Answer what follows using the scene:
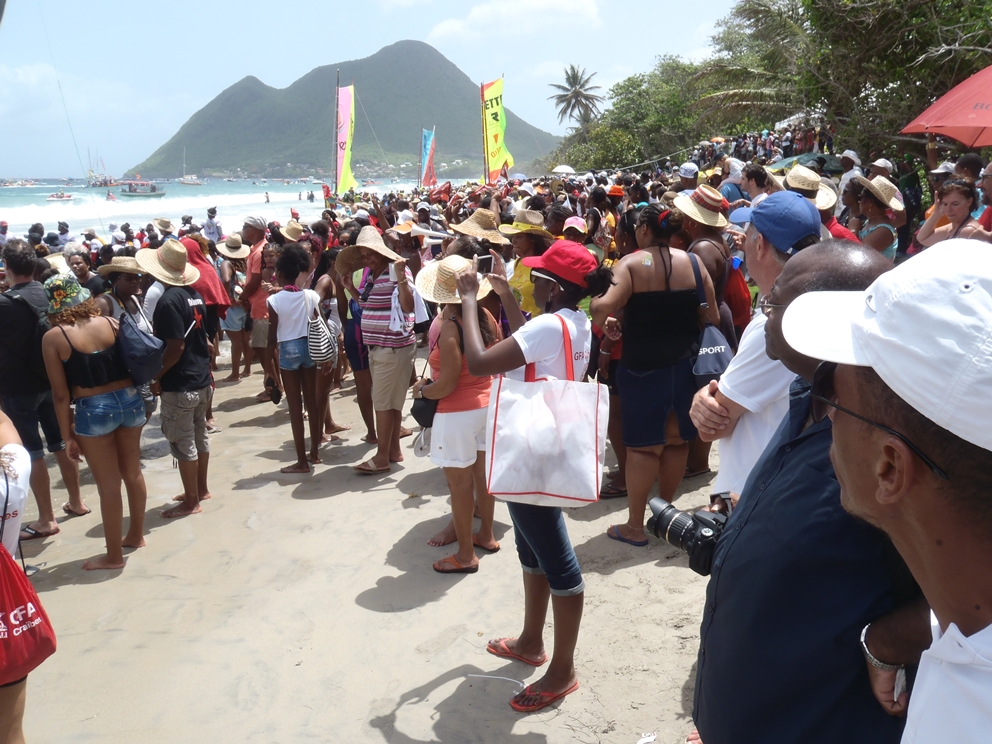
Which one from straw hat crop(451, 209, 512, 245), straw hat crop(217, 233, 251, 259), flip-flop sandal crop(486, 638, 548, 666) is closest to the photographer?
flip-flop sandal crop(486, 638, 548, 666)

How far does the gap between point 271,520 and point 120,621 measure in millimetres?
1347

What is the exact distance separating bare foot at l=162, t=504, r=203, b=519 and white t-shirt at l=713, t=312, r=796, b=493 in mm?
4469

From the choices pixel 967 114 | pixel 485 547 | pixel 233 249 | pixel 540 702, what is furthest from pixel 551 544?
pixel 233 249

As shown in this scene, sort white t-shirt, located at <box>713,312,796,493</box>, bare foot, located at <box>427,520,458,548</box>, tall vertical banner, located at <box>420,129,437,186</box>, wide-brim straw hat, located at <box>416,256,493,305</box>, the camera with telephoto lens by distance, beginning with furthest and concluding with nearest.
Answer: tall vertical banner, located at <box>420,129,437,186</box>
bare foot, located at <box>427,520,458,548</box>
wide-brim straw hat, located at <box>416,256,493,305</box>
white t-shirt, located at <box>713,312,796,493</box>
the camera with telephoto lens

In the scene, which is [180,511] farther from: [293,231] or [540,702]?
[293,231]

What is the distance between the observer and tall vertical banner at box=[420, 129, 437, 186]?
2234 cm

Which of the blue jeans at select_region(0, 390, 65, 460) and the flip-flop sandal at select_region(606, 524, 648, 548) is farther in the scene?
the blue jeans at select_region(0, 390, 65, 460)

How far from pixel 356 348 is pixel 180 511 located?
202 centimetres

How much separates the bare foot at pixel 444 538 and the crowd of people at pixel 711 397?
255 mm

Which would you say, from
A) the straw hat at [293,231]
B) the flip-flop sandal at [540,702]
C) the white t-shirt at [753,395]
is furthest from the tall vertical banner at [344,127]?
the white t-shirt at [753,395]

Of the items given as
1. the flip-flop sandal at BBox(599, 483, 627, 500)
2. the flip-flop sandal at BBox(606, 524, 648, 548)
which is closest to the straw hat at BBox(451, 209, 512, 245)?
the flip-flop sandal at BBox(599, 483, 627, 500)

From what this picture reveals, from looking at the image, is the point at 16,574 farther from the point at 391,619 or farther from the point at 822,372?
the point at 822,372

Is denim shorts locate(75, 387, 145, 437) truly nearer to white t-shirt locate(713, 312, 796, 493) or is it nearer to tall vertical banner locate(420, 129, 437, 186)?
white t-shirt locate(713, 312, 796, 493)

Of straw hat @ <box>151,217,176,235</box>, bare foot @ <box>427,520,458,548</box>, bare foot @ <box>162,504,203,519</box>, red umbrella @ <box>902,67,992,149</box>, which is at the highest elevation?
red umbrella @ <box>902,67,992,149</box>
